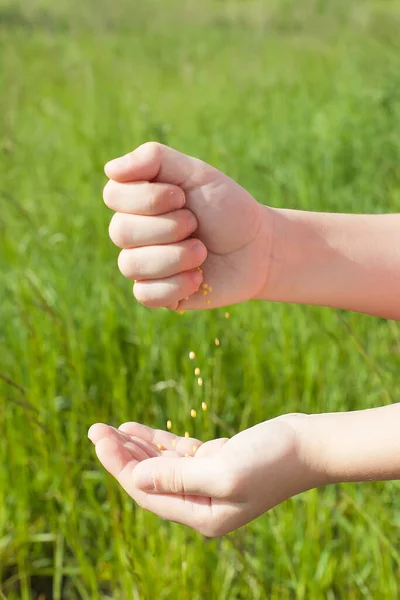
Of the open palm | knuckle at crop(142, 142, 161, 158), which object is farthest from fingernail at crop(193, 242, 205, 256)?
the open palm

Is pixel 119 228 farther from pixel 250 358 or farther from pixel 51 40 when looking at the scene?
pixel 51 40

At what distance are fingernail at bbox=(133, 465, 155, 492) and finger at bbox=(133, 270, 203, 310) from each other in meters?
0.22

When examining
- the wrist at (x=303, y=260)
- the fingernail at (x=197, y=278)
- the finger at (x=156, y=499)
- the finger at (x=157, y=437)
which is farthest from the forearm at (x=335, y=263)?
the finger at (x=156, y=499)

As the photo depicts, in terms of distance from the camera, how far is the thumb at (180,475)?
923 mm

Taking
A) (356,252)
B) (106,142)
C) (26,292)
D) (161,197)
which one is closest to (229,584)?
(356,252)

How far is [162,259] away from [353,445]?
1.04 ft

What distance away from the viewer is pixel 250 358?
173 cm

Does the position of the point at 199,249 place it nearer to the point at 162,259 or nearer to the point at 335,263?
the point at 162,259

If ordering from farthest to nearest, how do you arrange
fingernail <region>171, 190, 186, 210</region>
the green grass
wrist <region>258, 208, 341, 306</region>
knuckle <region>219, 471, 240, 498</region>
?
1. the green grass
2. wrist <region>258, 208, 341, 306</region>
3. fingernail <region>171, 190, 186, 210</region>
4. knuckle <region>219, 471, 240, 498</region>

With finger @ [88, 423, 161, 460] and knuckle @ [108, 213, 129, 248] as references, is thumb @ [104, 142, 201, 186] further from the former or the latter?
finger @ [88, 423, 161, 460]

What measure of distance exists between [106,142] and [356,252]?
1.93 metres

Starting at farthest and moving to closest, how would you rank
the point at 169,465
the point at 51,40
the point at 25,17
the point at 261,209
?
the point at 25,17, the point at 51,40, the point at 261,209, the point at 169,465

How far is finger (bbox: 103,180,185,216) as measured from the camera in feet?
3.28

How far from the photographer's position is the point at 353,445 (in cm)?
92
